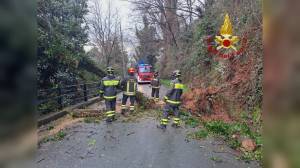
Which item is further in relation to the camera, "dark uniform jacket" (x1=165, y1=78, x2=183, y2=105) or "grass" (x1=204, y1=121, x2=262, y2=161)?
"dark uniform jacket" (x1=165, y1=78, x2=183, y2=105)

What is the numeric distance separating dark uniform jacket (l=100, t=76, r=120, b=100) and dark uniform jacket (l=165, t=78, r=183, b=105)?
2139 mm

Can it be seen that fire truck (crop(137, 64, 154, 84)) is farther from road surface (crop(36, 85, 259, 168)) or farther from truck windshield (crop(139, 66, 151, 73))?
road surface (crop(36, 85, 259, 168))

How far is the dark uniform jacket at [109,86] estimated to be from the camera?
1065 cm

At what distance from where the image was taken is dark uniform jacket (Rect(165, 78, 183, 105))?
32.1 ft

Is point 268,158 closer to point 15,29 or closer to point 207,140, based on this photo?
point 15,29

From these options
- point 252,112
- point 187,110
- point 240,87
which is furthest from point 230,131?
point 187,110

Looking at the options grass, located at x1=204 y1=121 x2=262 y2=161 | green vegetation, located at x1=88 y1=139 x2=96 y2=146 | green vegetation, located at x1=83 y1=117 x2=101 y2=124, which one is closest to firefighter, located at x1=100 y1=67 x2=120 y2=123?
green vegetation, located at x1=83 y1=117 x2=101 y2=124

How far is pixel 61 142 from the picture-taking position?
8.05 m

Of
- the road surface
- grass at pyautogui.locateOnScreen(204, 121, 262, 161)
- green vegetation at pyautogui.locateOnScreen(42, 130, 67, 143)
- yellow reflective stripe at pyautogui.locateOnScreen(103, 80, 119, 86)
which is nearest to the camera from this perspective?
the road surface

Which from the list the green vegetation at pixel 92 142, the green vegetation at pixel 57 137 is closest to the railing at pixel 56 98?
the green vegetation at pixel 57 137

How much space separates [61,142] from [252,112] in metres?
6.14

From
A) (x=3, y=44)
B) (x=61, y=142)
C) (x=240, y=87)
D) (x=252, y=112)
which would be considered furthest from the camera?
Answer: (x=240, y=87)

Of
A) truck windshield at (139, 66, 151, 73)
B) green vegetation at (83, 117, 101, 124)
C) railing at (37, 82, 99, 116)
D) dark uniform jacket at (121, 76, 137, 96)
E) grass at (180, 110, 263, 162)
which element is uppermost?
truck windshield at (139, 66, 151, 73)

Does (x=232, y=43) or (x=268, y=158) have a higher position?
(x=232, y=43)
